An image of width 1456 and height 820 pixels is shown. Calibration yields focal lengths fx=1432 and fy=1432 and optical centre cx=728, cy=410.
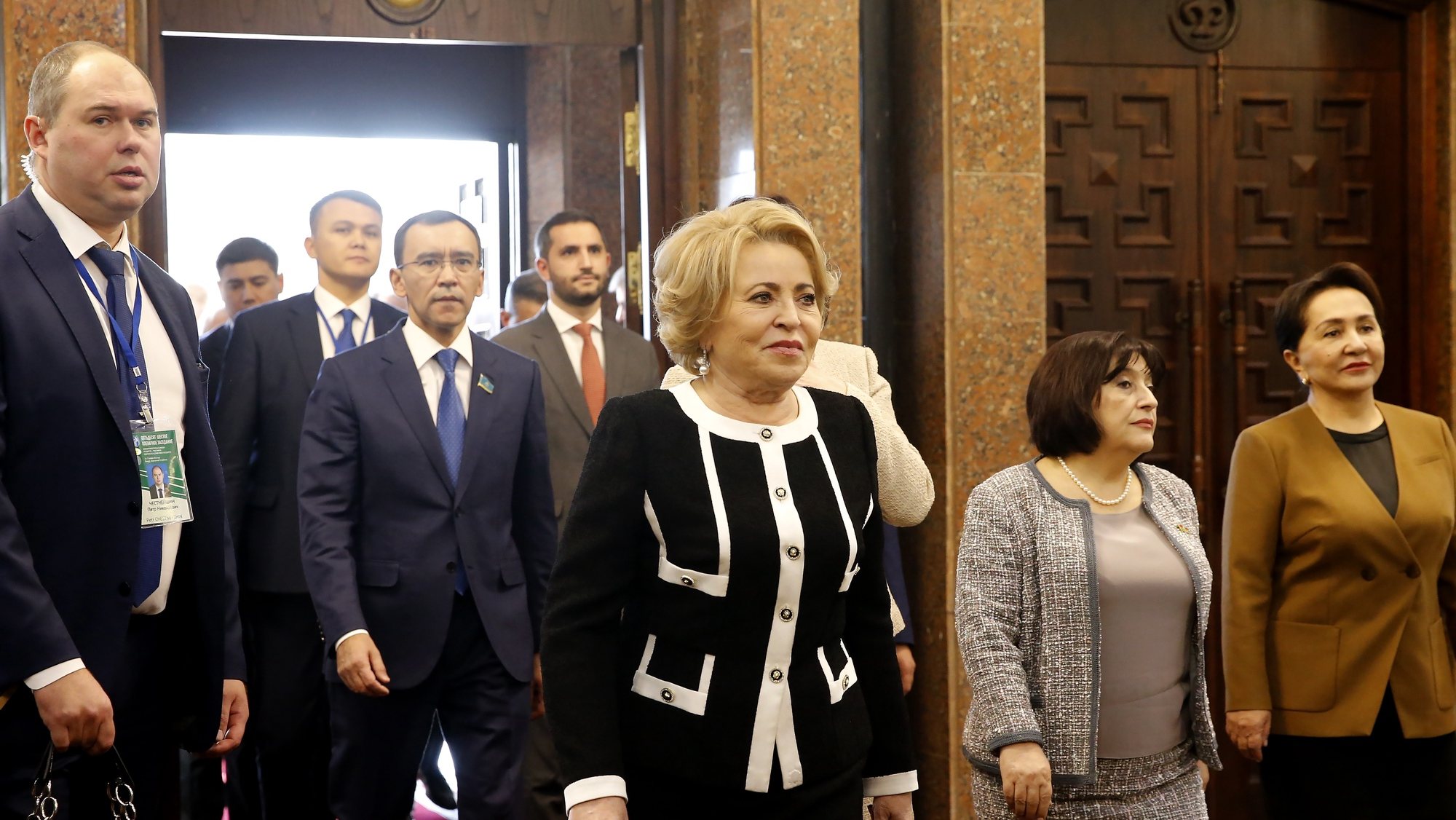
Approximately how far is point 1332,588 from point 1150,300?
6.23 ft

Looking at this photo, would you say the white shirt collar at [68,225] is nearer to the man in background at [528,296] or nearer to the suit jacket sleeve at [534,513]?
the suit jacket sleeve at [534,513]

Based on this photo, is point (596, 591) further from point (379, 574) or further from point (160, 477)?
point (379, 574)

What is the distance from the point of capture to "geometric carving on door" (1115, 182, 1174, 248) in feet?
16.9

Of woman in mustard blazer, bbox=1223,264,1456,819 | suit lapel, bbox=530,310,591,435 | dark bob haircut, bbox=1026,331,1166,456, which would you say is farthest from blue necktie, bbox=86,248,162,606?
woman in mustard blazer, bbox=1223,264,1456,819

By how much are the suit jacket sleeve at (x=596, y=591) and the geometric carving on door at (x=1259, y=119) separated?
389 cm

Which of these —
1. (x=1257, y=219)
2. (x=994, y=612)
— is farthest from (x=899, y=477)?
(x=1257, y=219)

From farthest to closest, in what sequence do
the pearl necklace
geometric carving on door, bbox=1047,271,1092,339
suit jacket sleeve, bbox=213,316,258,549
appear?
1. geometric carving on door, bbox=1047,271,1092,339
2. suit jacket sleeve, bbox=213,316,258,549
3. the pearl necklace

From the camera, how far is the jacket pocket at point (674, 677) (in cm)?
208

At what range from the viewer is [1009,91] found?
4.62 m

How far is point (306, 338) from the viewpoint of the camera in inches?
171

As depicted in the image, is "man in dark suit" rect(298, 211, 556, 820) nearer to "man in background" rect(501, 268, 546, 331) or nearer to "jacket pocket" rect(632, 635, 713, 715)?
"jacket pocket" rect(632, 635, 713, 715)

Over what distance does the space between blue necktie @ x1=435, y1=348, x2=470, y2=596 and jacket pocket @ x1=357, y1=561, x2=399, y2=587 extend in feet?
0.50

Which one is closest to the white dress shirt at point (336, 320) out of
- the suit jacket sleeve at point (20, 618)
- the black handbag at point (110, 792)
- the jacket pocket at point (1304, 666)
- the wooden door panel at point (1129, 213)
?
the black handbag at point (110, 792)

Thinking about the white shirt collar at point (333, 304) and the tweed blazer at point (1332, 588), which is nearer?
the tweed blazer at point (1332, 588)
